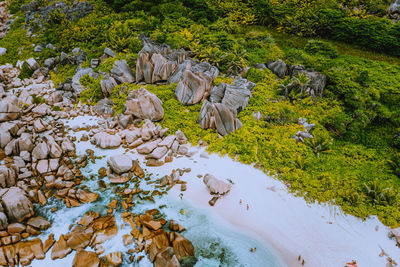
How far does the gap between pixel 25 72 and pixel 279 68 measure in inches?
1041

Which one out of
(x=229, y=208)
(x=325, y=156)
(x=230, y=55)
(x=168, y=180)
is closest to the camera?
(x=229, y=208)

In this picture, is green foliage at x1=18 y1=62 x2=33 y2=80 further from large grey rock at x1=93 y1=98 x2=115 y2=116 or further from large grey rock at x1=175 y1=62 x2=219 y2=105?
large grey rock at x1=175 y1=62 x2=219 y2=105

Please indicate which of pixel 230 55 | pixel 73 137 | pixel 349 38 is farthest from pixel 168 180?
pixel 349 38

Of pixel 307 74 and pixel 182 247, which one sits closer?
pixel 182 247

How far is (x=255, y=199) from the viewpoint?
9758mm

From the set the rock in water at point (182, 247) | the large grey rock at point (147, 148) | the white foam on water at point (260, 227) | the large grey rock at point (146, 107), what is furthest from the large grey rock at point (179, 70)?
the rock in water at point (182, 247)

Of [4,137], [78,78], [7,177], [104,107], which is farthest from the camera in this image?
[78,78]

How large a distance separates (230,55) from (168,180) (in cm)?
1431

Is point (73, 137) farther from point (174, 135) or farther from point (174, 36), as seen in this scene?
point (174, 36)

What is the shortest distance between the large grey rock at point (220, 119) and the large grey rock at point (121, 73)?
30.2 ft

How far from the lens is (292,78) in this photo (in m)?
16.9

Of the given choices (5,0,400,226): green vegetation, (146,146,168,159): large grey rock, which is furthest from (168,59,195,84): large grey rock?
(146,146,168,159): large grey rock

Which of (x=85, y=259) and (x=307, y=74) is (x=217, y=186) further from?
(x=307, y=74)

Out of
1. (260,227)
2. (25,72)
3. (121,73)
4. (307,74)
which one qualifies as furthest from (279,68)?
(25,72)
